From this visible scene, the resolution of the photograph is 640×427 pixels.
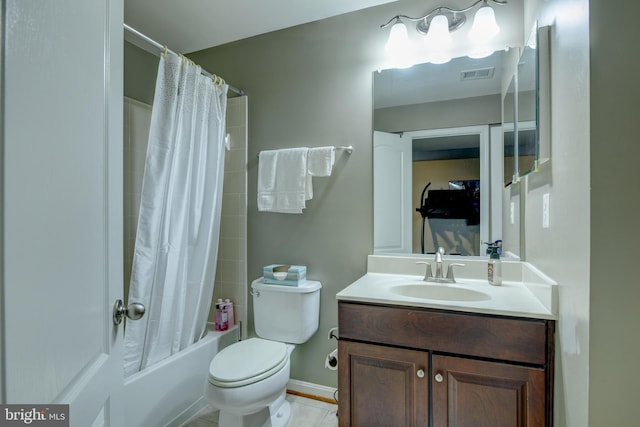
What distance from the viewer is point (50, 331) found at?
1.75 ft

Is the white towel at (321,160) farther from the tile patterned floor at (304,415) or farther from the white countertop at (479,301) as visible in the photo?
the tile patterned floor at (304,415)

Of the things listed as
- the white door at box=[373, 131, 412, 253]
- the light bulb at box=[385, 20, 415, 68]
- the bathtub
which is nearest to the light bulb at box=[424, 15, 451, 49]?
the light bulb at box=[385, 20, 415, 68]

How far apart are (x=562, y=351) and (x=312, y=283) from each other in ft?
4.09

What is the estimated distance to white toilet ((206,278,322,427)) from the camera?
1.41 metres

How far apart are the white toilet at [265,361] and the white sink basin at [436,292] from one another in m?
0.54

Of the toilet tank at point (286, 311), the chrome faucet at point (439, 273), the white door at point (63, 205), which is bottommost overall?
the toilet tank at point (286, 311)

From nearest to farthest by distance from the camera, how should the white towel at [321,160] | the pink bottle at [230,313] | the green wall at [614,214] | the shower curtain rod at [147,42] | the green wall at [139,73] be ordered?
1. the green wall at [614,214]
2. the shower curtain rod at [147,42]
3. the white towel at [321,160]
4. the green wall at [139,73]
5. the pink bottle at [230,313]

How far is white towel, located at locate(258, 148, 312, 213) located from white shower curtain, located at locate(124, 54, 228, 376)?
278 mm

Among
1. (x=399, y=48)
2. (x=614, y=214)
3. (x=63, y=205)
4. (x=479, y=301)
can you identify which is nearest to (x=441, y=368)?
(x=479, y=301)

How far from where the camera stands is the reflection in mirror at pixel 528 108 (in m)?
1.19

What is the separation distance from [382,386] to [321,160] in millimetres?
1221

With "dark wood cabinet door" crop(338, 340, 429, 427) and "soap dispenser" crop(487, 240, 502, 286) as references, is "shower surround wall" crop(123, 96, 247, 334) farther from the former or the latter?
"soap dispenser" crop(487, 240, 502, 286)

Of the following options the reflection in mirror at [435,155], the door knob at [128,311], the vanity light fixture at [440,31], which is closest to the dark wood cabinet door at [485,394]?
the reflection in mirror at [435,155]

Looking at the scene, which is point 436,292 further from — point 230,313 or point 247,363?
point 230,313
